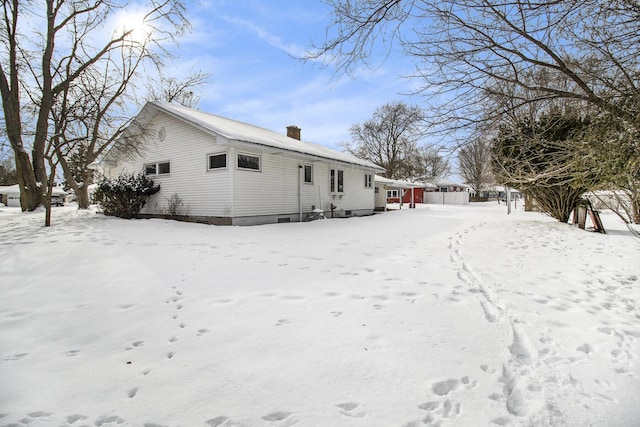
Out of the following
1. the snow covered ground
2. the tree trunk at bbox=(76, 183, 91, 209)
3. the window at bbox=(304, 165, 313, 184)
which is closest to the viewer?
the snow covered ground

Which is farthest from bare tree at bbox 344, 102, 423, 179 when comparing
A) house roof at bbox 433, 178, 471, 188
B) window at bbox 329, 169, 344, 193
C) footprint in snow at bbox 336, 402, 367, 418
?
footprint in snow at bbox 336, 402, 367, 418

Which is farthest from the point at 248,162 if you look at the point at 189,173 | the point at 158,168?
the point at 158,168

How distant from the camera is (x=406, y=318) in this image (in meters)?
3.35

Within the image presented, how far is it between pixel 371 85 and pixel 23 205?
54.7 ft

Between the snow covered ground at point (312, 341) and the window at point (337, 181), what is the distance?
35.0ft

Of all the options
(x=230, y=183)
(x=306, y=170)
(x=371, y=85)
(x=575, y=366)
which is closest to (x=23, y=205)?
(x=230, y=183)

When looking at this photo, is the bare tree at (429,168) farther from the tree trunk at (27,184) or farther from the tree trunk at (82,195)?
the tree trunk at (27,184)

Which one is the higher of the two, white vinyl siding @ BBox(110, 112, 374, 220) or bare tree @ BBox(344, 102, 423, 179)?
bare tree @ BBox(344, 102, 423, 179)

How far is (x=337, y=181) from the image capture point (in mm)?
16562

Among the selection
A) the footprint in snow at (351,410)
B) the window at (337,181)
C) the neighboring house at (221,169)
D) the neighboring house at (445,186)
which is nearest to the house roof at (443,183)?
the neighboring house at (445,186)

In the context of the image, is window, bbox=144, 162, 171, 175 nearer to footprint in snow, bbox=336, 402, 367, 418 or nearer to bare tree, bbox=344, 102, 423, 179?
footprint in snow, bbox=336, 402, 367, 418

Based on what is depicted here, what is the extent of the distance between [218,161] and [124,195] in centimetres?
413

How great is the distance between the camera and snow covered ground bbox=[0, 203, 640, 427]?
1999 mm

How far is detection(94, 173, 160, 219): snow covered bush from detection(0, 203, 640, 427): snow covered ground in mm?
6566
